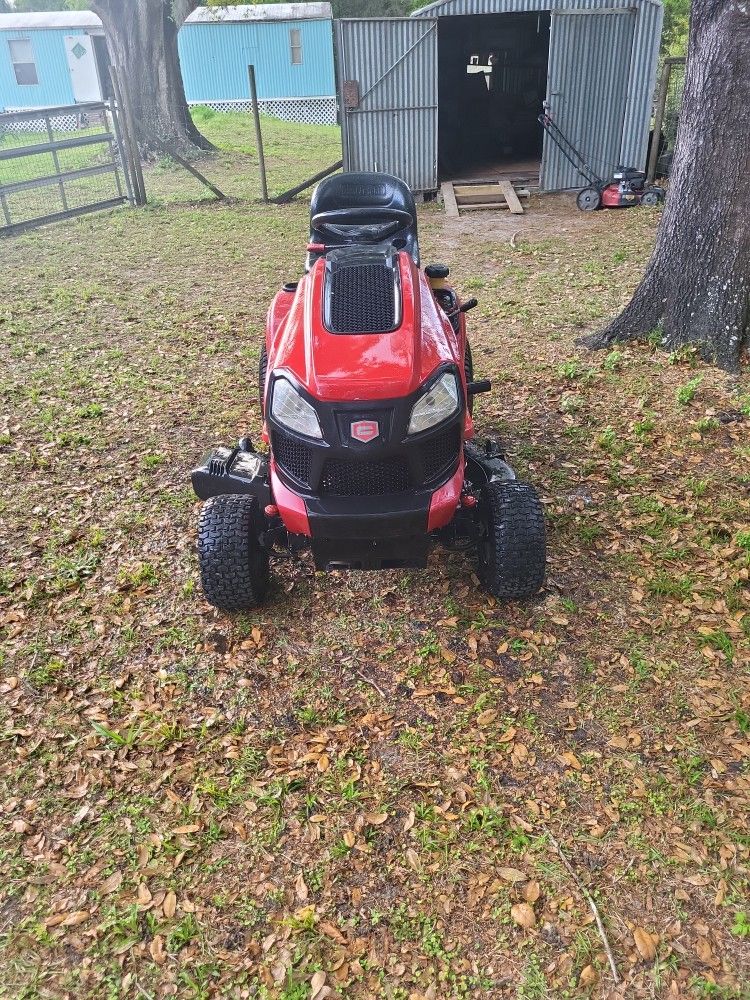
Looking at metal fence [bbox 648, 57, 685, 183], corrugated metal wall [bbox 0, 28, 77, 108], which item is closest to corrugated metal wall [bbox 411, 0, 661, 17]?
metal fence [bbox 648, 57, 685, 183]

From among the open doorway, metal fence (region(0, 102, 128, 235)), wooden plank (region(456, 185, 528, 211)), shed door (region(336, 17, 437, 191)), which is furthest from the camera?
the open doorway

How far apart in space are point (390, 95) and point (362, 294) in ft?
34.4

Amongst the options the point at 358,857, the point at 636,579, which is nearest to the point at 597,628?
the point at 636,579

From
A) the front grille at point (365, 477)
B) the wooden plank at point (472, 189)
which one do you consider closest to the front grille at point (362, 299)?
the front grille at point (365, 477)

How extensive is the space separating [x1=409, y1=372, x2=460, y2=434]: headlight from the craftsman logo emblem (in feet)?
0.47

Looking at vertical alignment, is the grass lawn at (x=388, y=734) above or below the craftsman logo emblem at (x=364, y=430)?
below

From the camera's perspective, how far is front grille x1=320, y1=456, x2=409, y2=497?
2941 millimetres

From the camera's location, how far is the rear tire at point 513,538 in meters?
3.24

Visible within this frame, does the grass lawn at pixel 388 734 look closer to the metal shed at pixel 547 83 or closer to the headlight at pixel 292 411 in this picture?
the headlight at pixel 292 411

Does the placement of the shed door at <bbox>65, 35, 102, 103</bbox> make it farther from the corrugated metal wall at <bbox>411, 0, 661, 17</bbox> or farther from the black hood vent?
the black hood vent

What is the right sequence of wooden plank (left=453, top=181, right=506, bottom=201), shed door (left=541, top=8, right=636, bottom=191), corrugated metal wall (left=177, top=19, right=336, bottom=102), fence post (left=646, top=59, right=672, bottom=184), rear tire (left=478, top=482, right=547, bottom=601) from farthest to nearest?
corrugated metal wall (left=177, top=19, right=336, bottom=102), wooden plank (left=453, top=181, right=506, bottom=201), fence post (left=646, top=59, right=672, bottom=184), shed door (left=541, top=8, right=636, bottom=191), rear tire (left=478, top=482, right=547, bottom=601)

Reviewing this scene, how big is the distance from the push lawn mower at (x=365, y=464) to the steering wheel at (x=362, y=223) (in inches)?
30.2

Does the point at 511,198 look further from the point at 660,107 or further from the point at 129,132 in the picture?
the point at 129,132

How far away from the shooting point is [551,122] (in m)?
12.0
